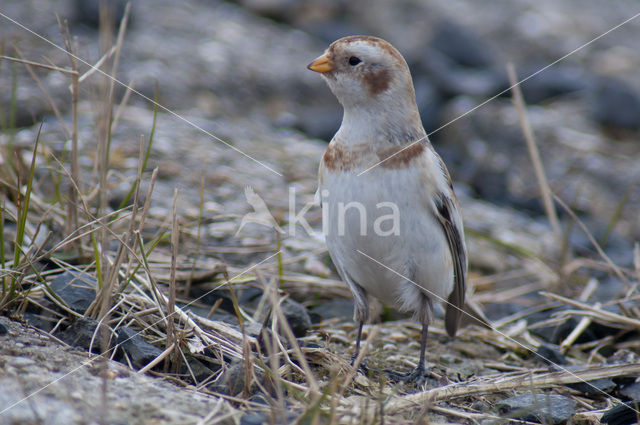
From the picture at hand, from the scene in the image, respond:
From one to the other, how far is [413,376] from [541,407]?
1.89 ft

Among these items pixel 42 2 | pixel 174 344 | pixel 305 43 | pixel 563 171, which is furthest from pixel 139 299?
pixel 305 43

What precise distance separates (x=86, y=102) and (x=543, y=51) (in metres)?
5.35

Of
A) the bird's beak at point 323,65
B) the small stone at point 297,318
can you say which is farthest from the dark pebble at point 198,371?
the bird's beak at point 323,65

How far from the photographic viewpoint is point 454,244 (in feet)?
9.84

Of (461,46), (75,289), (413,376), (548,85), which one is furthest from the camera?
(461,46)

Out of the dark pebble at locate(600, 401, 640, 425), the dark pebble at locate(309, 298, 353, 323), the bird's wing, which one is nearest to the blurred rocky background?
the dark pebble at locate(309, 298, 353, 323)

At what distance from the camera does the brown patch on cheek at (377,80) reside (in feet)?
→ 9.41

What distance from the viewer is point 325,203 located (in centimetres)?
284

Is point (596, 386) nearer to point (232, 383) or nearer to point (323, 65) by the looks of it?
point (232, 383)

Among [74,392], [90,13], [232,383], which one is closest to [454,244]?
[232,383]

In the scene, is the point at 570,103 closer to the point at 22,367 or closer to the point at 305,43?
the point at 305,43

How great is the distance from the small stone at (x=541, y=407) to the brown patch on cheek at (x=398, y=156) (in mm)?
987

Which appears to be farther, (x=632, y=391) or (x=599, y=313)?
(x=599, y=313)

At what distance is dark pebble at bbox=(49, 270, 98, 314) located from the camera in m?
2.46
